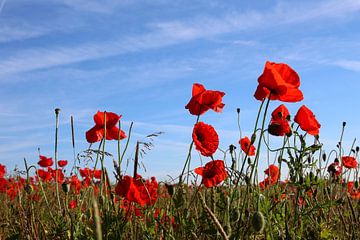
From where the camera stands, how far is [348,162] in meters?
4.77

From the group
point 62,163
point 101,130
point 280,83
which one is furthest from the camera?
point 62,163

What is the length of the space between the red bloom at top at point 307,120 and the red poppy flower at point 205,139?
691 millimetres

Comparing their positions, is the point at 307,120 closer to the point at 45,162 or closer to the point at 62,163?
the point at 45,162

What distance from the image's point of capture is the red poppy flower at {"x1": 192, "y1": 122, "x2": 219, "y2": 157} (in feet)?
9.07

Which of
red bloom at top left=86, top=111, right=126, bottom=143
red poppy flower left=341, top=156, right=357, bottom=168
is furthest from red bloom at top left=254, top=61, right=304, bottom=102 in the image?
red poppy flower left=341, top=156, right=357, bottom=168

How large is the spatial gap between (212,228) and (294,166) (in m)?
0.56

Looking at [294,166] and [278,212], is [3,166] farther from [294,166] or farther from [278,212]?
[294,166]

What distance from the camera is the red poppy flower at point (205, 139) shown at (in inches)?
109

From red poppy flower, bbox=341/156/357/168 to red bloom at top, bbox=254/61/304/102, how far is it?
2554mm

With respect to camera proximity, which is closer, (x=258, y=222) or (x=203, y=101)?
(x=258, y=222)

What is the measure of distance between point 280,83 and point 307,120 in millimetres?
892

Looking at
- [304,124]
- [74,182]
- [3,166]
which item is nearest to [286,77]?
[304,124]

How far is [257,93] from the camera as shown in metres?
2.57

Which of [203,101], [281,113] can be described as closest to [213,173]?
[203,101]
